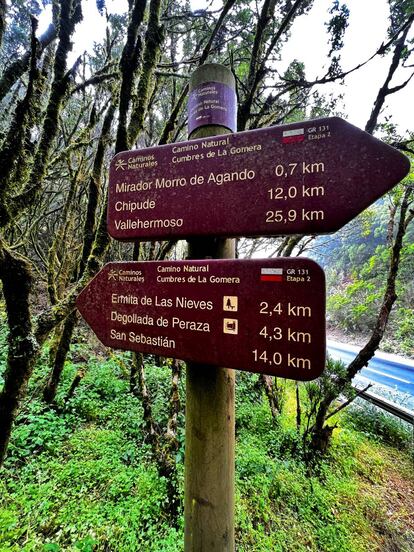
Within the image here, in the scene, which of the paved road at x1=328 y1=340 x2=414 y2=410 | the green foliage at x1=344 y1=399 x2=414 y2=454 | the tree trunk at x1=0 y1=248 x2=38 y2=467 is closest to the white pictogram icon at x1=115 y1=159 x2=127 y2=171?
the tree trunk at x1=0 y1=248 x2=38 y2=467

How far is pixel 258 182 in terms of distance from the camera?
0.95 m

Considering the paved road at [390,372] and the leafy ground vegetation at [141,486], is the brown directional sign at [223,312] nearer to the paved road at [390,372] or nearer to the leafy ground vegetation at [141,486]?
the leafy ground vegetation at [141,486]

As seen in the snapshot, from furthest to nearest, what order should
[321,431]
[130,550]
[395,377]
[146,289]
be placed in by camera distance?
1. [395,377]
2. [321,431]
3. [130,550]
4. [146,289]

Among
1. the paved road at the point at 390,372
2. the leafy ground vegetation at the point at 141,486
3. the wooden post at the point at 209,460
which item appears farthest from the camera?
the paved road at the point at 390,372

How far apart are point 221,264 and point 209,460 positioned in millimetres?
749

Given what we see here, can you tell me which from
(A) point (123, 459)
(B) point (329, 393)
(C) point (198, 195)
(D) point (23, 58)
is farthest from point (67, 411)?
(D) point (23, 58)

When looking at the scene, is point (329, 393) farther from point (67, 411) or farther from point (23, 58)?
point (23, 58)

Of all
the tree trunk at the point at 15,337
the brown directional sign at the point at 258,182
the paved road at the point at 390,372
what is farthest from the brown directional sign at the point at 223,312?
the paved road at the point at 390,372

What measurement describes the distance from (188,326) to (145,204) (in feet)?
1.81

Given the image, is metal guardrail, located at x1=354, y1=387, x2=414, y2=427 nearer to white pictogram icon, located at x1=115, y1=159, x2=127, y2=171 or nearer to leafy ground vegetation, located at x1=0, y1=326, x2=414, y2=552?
leafy ground vegetation, located at x1=0, y1=326, x2=414, y2=552

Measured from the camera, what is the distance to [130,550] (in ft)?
7.66

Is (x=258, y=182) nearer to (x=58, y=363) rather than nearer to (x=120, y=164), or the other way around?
(x=120, y=164)

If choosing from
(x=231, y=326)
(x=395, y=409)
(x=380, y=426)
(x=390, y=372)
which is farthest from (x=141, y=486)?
(x=390, y=372)

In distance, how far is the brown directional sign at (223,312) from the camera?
80 cm
